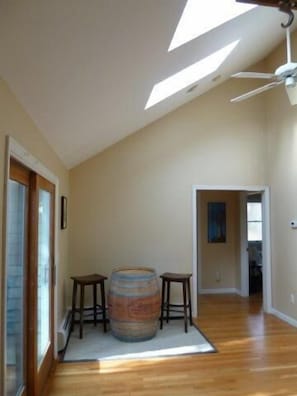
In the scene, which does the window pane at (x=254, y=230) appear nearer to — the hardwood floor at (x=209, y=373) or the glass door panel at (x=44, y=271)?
the hardwood floor at (x=209, y=373)

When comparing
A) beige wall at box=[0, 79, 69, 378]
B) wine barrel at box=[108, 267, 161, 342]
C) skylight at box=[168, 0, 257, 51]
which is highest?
skylight at box=[168, 0, 257, 51]

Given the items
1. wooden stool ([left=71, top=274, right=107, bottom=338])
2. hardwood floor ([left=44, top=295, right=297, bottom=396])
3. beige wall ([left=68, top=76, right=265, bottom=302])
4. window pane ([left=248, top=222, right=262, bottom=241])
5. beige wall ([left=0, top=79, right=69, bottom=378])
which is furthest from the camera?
window pane ([left=248, top=222, right=262, bottom=241])

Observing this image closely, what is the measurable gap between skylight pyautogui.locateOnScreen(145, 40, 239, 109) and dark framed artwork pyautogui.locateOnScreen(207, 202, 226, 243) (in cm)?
300

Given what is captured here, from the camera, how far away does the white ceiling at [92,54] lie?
1.44 m

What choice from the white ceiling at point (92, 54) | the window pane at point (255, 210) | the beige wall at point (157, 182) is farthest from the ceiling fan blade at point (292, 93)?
the window pane at point (255, 210)

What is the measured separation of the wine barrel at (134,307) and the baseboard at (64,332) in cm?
54

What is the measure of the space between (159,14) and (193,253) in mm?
3455

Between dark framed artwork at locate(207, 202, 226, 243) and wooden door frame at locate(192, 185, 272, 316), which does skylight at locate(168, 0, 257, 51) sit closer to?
wooden door frame at locate(192, 185, 272, 316)

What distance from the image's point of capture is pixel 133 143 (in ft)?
15.6

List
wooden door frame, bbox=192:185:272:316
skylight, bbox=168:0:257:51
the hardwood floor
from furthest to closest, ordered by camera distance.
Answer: wooden door frame, bbox=192:185:272:316 → the hardwood floor → skylight, bbox=168:0:257:51

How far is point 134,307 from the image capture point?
3629 mm

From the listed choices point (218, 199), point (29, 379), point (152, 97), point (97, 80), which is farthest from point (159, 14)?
point (218, 199)

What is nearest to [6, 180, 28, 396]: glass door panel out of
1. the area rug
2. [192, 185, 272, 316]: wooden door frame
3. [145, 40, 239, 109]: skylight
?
the area rug

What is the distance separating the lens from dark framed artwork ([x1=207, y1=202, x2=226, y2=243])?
633 centimetres
